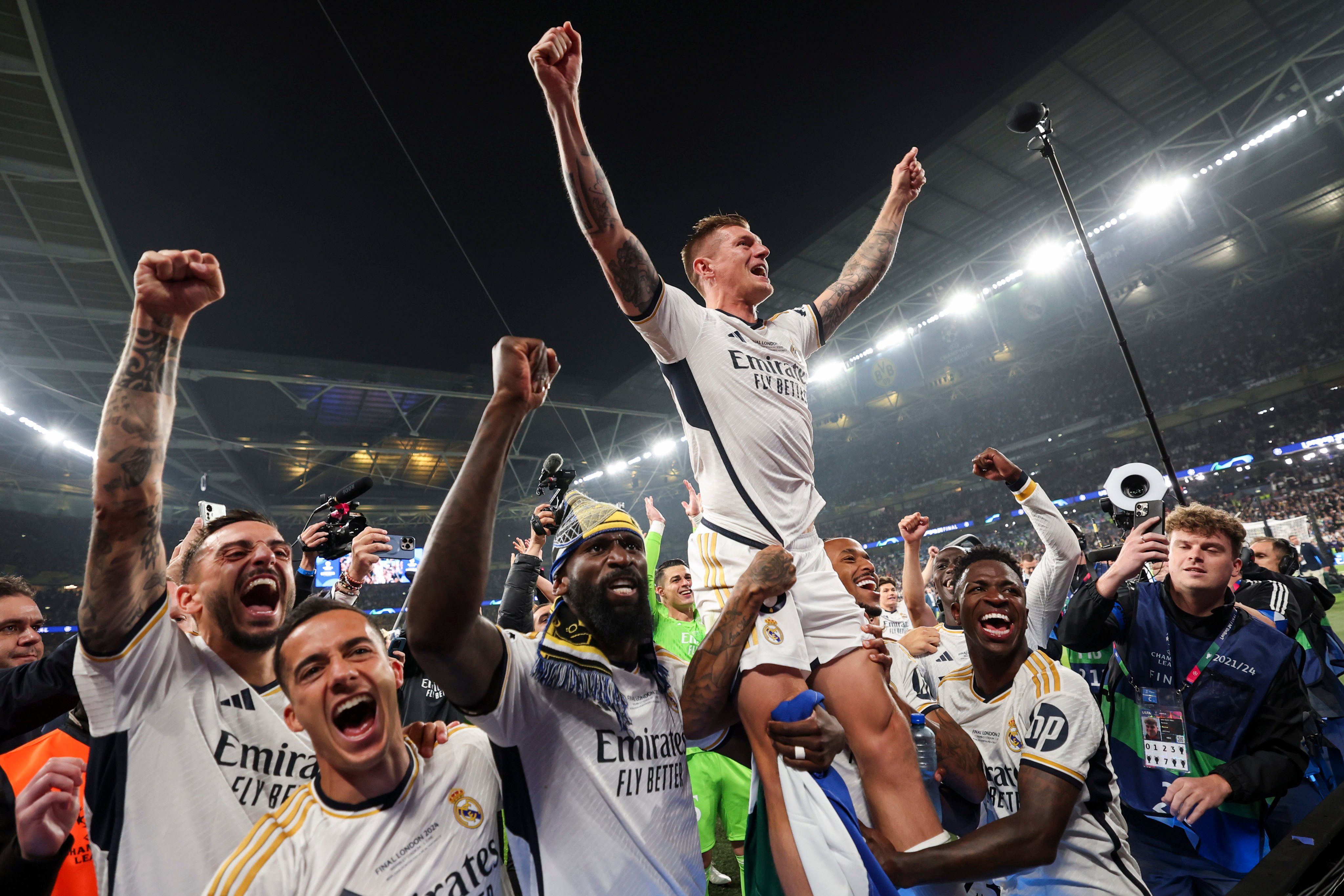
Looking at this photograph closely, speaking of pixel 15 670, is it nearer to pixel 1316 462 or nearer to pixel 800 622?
pixel 800 622

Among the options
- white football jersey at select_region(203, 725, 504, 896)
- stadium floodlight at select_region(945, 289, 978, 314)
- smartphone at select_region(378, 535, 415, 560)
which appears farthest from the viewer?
stadium floodlight at select_region(945, 289, 978, 314)

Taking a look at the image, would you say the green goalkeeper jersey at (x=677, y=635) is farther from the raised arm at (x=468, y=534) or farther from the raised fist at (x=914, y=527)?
the raised arm at (x=468, y=534)

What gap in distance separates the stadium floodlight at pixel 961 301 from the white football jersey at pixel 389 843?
1647cm

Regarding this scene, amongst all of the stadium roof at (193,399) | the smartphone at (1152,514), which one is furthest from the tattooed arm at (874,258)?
the stadium roof at (193,399)

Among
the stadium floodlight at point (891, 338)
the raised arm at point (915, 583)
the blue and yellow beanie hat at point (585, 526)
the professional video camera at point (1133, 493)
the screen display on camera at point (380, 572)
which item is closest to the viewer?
the blue and yellow beanie hat at point (585, 526)

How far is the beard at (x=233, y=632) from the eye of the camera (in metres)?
2.18

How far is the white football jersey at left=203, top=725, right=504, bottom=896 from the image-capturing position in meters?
1.54

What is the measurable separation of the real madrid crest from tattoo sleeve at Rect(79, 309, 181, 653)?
980 mm

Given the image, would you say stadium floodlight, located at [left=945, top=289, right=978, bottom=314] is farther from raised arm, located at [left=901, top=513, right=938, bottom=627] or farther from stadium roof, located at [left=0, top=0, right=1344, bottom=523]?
raised arm, located at [left=901, top=513, right=938, bottom=627]

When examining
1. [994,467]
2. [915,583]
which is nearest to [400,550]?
[915,583]

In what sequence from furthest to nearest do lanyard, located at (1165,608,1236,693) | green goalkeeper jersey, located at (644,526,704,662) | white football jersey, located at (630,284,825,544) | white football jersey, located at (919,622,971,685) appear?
green goalkeeper jersey, located at (644,526,704,662) < white football jersey, located at (919,622,971,685) < lanyard, located at (1165,608,1236,693) < white football jersey, located at (630,284,825,544)

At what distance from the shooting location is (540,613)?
16.5ft

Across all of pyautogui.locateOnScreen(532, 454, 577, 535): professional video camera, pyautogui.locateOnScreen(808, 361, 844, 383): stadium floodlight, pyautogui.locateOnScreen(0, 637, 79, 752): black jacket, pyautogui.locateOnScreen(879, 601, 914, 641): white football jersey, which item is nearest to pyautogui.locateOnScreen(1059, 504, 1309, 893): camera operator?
pyautogui.locateOnScreen(879, 601, 914, 641): white football jersey

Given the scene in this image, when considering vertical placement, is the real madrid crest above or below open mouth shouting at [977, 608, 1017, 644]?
below
